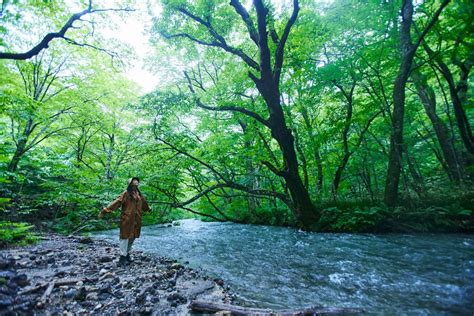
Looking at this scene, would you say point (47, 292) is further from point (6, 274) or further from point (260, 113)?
point (260, 113)

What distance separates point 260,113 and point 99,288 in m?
10.5

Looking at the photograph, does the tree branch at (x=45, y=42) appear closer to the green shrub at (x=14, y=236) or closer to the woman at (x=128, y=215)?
the green shrub at (x=14, y=236)

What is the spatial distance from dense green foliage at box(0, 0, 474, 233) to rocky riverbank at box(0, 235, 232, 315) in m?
3.48

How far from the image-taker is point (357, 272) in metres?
4.71

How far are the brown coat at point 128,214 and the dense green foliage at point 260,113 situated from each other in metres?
3.33

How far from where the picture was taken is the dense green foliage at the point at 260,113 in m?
9.26

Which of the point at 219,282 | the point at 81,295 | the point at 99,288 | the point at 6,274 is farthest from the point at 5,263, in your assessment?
the point at 219,282

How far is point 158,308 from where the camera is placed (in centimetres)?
326

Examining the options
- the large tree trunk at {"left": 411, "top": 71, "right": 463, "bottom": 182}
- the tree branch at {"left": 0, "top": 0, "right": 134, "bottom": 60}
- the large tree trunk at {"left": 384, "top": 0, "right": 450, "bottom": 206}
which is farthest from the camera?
the large tree trunk at {"left": 411, "top": 71, "right": 463, "bottom": 182}

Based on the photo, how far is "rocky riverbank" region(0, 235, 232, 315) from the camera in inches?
120

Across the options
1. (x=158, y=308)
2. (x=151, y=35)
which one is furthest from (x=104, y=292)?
(x=151, y=35)

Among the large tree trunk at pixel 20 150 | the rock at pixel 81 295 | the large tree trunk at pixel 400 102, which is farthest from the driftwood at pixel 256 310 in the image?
the large tree trunk at pixel 20 150

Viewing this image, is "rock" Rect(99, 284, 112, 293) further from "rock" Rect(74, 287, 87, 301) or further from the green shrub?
the green shrub

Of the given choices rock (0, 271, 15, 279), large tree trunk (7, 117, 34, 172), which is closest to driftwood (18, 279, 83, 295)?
rock (0, 271, 15, 279)
